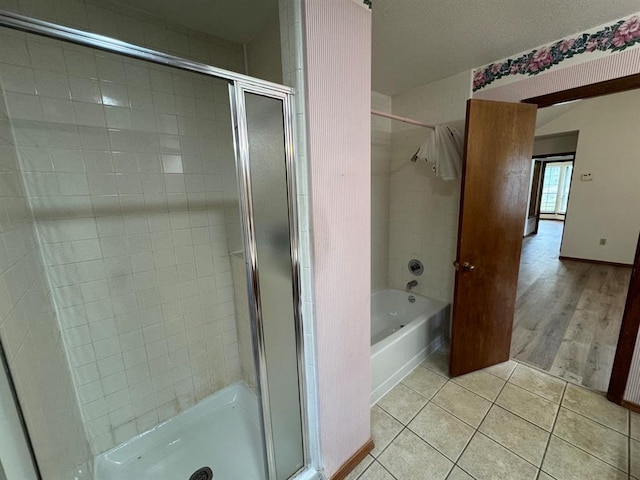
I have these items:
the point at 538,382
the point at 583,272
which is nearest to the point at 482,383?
the point at 538,382

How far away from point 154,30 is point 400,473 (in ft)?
8.67

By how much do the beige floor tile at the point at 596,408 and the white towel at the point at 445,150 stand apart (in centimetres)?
170

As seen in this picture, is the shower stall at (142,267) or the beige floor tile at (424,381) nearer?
the shower stall at (142,267)

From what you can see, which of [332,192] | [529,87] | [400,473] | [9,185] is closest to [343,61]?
[332,192]

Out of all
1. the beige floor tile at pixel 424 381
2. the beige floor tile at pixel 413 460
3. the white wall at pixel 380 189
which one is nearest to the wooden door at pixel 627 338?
the beige floor tile at pixel 424 381

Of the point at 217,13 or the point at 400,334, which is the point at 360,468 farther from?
the point at 217,13

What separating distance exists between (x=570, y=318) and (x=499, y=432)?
1.99 m

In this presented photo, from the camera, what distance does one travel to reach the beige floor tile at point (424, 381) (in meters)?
1.85

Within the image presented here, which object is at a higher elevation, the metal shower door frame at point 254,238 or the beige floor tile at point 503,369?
the metal shower door frame at point 254,238

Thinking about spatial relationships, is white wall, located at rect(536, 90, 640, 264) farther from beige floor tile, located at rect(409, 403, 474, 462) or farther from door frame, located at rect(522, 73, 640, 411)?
beige floor tile, located at rect(409, 403, 474, 462)

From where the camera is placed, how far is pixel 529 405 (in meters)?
1.68

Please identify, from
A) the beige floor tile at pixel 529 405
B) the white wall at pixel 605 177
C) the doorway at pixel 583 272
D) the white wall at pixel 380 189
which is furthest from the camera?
the white wall at pixel 605 177

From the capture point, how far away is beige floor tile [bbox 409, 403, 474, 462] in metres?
1.43

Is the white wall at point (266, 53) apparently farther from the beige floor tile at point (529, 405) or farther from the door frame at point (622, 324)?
the beige floor tile at point (529, 405)
